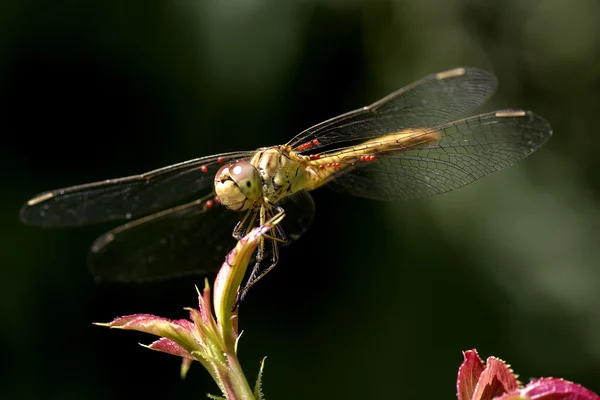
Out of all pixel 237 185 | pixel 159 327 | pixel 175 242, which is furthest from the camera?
pixel 175 242

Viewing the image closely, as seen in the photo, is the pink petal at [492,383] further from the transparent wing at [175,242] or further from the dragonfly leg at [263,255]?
the transparent wing at [175,242]

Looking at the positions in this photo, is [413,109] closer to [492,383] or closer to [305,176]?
[305,176]

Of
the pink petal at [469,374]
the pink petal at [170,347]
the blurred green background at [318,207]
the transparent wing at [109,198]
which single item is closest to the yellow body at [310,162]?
the transparent wing at [109,198]

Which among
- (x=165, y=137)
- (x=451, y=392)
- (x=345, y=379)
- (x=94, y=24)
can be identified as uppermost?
(x=94, y=24)

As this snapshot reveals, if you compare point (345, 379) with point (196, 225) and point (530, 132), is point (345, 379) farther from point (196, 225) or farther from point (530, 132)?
point (530, 132)

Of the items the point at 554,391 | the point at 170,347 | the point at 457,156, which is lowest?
the point at 554,391

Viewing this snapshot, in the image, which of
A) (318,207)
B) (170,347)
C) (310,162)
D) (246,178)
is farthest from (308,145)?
(318,207)

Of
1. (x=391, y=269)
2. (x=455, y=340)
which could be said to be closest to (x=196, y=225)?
(x=391, y=269)
